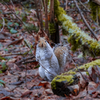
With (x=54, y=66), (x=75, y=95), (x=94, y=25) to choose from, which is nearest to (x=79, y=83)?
(x=75, y=95)

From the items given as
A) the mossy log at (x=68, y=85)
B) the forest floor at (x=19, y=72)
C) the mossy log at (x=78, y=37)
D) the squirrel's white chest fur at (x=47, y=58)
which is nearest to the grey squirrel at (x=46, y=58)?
the squirrel's white chest fur at (x=47, y=58)

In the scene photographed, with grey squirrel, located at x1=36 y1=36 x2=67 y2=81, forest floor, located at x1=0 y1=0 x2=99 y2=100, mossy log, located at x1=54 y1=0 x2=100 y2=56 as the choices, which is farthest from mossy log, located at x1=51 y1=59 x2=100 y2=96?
mossy log, located at x1=54 y1=0 x2=100 y2=56

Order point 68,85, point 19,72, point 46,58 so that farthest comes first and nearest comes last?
point 19,72, point 46,58, point 68,85

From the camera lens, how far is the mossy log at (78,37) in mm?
2930

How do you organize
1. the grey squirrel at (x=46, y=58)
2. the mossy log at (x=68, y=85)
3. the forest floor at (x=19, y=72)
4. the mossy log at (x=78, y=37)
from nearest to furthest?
the mossy log at (x=68, y=85), the forest floor at (x=19, y=72), the grey squirrel at (x=46, y=58), the mossy log at (x=78, y=37)

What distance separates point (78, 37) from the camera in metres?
3.20

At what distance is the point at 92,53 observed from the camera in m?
3.12

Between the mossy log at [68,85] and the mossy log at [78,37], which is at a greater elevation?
the mossy log at [78,37]

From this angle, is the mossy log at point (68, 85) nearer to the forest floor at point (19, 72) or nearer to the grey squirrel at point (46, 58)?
the forest floor at point (19, 72)

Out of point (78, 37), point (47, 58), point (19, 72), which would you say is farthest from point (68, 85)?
point (78, 37)

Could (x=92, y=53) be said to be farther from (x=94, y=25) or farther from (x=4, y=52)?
(x=94, y=25)

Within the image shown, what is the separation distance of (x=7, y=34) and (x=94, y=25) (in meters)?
4.07

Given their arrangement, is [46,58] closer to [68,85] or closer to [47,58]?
[47,58]

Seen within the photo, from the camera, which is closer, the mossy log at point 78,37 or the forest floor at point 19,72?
the forest floor at point 19,72
